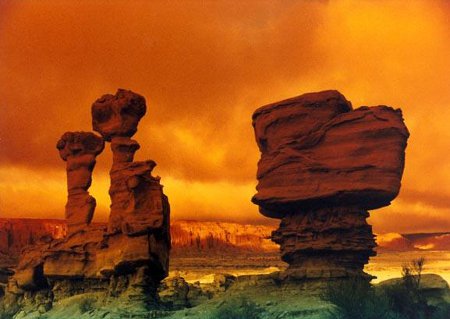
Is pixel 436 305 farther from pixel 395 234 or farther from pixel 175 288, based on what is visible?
pixel 395 234

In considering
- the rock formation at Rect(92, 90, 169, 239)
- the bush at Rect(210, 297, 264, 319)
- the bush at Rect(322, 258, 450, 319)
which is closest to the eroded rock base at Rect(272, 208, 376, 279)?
the bush at Rect(322, 258, 450, 319)

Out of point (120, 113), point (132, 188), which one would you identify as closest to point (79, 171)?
point (120, 113)

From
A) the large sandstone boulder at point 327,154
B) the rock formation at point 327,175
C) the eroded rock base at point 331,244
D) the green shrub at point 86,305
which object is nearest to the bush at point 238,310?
the eroded rock base at point 331,244

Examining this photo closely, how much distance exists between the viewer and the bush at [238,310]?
26.8m

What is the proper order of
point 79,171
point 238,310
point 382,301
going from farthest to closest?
point 79,171 → point 382,301 → point 238,310

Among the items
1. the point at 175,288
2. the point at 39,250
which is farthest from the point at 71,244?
the point at 175,288

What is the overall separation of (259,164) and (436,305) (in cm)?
1290

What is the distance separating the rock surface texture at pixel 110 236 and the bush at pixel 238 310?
3278 mm

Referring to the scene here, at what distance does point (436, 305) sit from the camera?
31469mm

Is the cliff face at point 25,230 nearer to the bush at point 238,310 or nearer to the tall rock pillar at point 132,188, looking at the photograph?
the tall rock pillar at point 132,188

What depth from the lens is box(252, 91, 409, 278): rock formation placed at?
3325cm

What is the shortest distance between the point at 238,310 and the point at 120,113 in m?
11.9

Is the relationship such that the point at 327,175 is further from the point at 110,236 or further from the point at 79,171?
the point at 79,171

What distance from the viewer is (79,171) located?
117ft
